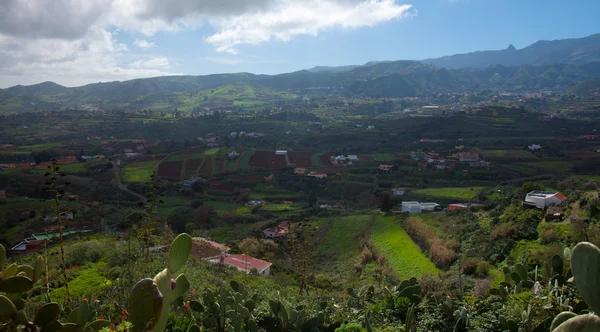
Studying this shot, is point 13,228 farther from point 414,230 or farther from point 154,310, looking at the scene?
point 154,310

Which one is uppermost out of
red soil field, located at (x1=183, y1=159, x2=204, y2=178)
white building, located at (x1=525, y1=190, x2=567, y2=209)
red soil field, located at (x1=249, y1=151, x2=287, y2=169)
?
white building, located at (x1=525, y1=190, x2=567, y2=209)

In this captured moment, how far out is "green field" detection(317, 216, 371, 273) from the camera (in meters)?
17.7

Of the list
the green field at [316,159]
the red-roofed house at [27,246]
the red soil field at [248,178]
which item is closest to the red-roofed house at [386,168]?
the green field at [316,159]

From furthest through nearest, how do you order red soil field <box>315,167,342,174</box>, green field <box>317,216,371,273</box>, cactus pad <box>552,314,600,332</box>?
red soil field <box>315,167,342,174</box>
green field <box>317,216,371,273</box>
cactus pad <box>552,314,600,332</box>

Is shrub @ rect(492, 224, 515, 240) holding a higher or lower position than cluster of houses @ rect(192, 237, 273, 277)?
higher

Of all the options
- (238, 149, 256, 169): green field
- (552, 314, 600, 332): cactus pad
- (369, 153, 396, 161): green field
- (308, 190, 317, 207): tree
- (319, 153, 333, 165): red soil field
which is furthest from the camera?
(369, 153, 396, 161): green field

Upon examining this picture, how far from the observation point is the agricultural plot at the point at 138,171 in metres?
37.2

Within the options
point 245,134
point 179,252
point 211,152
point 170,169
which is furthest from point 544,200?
point 245,134

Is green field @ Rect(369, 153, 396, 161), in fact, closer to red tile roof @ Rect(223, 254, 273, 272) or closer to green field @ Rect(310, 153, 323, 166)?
green field @ Rect(310, 153, 323, 166)

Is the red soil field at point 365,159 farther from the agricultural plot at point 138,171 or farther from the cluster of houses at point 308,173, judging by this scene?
the agricultural plot at point 138,171

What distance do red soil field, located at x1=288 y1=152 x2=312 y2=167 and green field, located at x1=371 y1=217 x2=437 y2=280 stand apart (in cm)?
2331

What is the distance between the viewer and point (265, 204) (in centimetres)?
3241

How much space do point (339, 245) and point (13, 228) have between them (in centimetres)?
1808

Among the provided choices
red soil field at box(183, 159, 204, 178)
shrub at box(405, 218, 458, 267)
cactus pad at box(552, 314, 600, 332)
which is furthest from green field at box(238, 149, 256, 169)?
cactus pad at box(552, 314, 600, 332)
